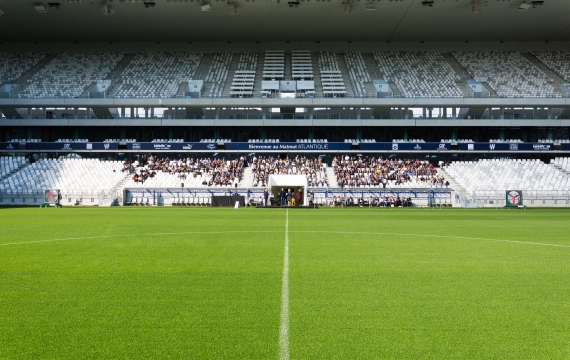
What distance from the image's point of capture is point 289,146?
66.9m

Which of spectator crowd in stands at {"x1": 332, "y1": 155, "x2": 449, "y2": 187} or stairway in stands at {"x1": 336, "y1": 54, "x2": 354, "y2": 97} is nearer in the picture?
spectator crowd in stands at {"x1": 332, "y1": 155, "x2": 449, "y2": 187}

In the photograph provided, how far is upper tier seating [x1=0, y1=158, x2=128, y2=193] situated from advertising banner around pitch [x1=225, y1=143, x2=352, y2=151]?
14.3m

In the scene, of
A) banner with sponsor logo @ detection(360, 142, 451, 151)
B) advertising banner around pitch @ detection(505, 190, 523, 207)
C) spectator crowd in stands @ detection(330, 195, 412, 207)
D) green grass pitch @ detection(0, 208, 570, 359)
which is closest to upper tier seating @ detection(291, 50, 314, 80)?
banner with sponsor logo @ detection(360, 142, 451, 151)

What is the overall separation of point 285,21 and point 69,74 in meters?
30.9

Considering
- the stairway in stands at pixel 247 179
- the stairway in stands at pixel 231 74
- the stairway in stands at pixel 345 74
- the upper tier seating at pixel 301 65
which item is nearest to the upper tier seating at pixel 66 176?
the stairway in stands at pixel 247 179

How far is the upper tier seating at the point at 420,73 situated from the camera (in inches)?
2712

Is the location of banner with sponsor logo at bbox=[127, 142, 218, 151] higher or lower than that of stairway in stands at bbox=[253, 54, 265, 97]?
lower

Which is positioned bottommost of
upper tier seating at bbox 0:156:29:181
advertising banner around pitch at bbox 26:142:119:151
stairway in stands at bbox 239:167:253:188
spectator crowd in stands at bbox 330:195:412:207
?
spectator crowd in stands at bbox 330:195:412:207

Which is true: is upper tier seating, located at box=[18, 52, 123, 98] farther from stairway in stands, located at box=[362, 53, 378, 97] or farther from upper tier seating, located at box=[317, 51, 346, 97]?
stairway in stands, located at box=[362, 53, 378, 97]

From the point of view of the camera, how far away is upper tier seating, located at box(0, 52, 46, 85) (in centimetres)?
7294

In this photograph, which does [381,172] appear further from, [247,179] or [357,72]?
[357,72]

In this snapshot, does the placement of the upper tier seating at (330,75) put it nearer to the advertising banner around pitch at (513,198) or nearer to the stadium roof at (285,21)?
the stadium roof at (285,21)

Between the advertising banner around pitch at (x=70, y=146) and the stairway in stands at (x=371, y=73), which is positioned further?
the stairway in stands at (x=371, y=73)

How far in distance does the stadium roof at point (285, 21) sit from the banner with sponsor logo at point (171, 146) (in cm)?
1553
